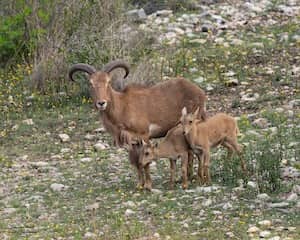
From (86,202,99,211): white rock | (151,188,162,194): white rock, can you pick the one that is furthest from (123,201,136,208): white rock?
(151,188,162,194): white rock

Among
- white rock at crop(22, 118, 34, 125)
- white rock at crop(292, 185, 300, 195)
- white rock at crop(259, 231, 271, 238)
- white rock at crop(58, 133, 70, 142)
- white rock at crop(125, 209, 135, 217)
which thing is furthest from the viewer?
white rock at crop(22, 118, 34, 125)

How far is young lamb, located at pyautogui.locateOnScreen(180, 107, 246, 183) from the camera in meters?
11.6

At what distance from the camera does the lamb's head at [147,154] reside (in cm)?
1171

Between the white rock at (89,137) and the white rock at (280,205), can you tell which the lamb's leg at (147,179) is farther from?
→ the white rock at (89,137)

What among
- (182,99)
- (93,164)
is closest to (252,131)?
Answer: (182,99)

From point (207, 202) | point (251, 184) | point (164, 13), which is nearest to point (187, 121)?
point (251, 184)

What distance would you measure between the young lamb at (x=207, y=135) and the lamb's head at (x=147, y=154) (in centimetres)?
47

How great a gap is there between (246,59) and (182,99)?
233 inches

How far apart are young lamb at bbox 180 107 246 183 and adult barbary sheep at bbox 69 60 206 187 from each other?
1.47ft

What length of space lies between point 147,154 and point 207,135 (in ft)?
2.68

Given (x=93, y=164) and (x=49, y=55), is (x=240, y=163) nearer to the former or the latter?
(x=93, y=164)

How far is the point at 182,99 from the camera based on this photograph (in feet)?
41.7

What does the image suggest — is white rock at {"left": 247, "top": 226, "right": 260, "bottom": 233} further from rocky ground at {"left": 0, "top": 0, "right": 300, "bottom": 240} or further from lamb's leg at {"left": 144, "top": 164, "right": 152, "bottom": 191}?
lamb's leg at {"left": 144, "top": 164, "right": 152, "bottom": 191}

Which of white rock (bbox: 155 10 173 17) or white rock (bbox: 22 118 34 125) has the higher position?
white rock (bbox: 155 10 173 17)
